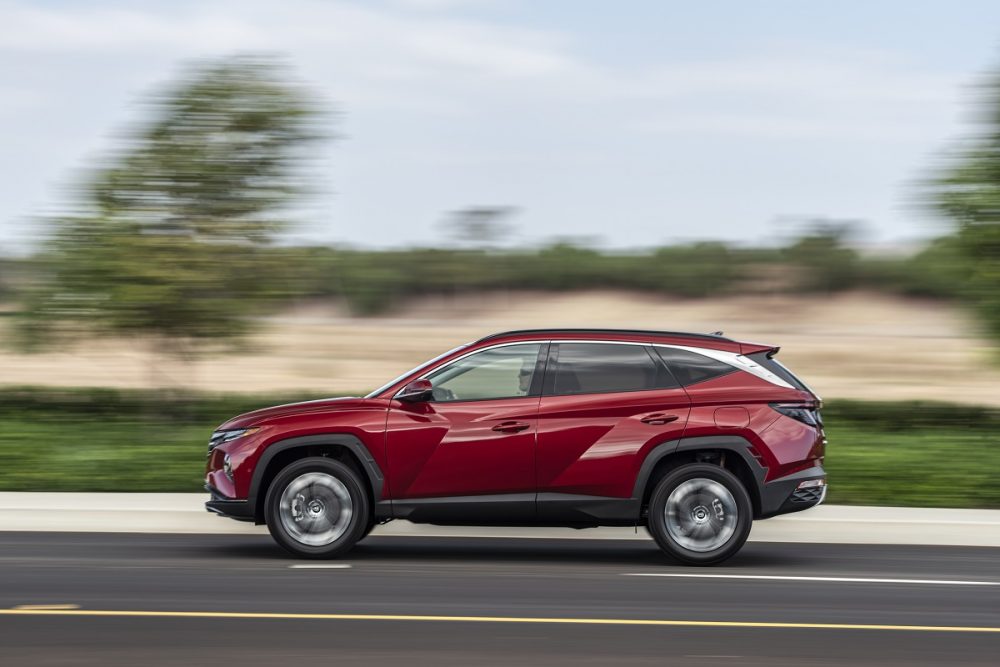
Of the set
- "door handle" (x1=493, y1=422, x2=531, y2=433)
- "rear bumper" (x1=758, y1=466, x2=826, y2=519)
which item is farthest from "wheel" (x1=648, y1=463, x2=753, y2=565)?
"door handle" (x1=493, y1=422, x2=531, y2=433)

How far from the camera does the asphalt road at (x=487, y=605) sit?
6758 mm

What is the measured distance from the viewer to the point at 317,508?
31.4ft

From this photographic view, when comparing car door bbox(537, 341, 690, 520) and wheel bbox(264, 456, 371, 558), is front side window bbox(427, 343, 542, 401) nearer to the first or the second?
car door bbox(537, 341, 690, 520)

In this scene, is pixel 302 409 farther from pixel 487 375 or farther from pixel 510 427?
pixel 510 427

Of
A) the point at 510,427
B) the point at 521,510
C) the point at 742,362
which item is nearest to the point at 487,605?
the point at 521,510

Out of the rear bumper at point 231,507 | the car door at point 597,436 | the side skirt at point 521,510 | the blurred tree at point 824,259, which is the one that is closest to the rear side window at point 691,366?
the car door at point 597,436

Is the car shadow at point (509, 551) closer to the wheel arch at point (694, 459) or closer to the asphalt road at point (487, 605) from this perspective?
the asphalt road at point (487, 605)

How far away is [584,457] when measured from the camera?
9.37 meters

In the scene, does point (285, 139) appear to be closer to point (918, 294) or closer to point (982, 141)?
point (982, 141)

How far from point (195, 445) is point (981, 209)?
10.3 metres

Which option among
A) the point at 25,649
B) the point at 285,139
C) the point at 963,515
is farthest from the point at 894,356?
the point at 25,649

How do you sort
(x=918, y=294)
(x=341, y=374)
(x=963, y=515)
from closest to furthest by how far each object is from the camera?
(x=963, y=515)
(x=341, y=374)
(x=918, y=294)

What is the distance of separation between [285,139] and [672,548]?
1077cm

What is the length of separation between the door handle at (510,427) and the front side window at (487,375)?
0.90 feet
